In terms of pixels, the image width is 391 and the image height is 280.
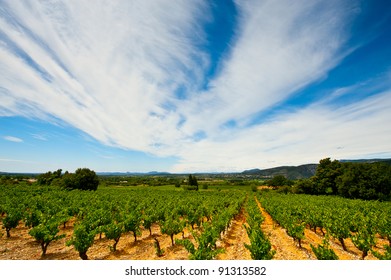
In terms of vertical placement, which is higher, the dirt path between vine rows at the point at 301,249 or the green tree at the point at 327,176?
the green tree at the point at 327,176

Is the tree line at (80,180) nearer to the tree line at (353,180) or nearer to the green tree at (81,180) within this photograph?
the green tree at (81,180)

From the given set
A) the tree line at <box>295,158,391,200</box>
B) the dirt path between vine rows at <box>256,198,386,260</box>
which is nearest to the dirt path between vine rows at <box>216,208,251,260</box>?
the dirt path between vine rows at <box>256,198,386,260</box>

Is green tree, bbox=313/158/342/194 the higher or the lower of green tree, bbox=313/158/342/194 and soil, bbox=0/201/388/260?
the higher

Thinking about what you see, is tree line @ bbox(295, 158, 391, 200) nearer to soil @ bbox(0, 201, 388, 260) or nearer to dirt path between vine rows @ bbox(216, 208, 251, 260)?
soil @ bbox(0, 201, 388, 260)

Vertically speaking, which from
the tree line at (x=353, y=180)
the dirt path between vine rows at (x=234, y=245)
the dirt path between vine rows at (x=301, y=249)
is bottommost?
the dirt path between vine rows at (x=301, y=249)

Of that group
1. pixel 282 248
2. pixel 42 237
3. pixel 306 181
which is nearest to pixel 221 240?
pixel 282 248

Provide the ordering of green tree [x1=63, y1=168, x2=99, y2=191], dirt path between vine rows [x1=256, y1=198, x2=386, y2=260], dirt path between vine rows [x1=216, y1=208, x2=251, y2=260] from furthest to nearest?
green tree [x1=63, y1=168, x2=99, y2=191], dirt path between vine rows [x1=256, y1=198, x2=386, y2=260], dirt path between vine rows [x1=216, y1=208, x2=251, y2=260]

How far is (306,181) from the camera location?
218 feet

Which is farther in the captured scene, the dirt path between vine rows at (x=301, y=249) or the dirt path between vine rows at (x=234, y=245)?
the dirt path between vine rows at (x=301, y=249)

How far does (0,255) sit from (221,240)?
1434 cm

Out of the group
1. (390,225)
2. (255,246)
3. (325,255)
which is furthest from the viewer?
(390,225)

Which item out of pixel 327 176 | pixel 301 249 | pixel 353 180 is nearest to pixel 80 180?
pixel 301 249

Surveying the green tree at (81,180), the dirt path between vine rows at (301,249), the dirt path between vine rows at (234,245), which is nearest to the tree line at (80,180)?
the green tree at (81,180)
